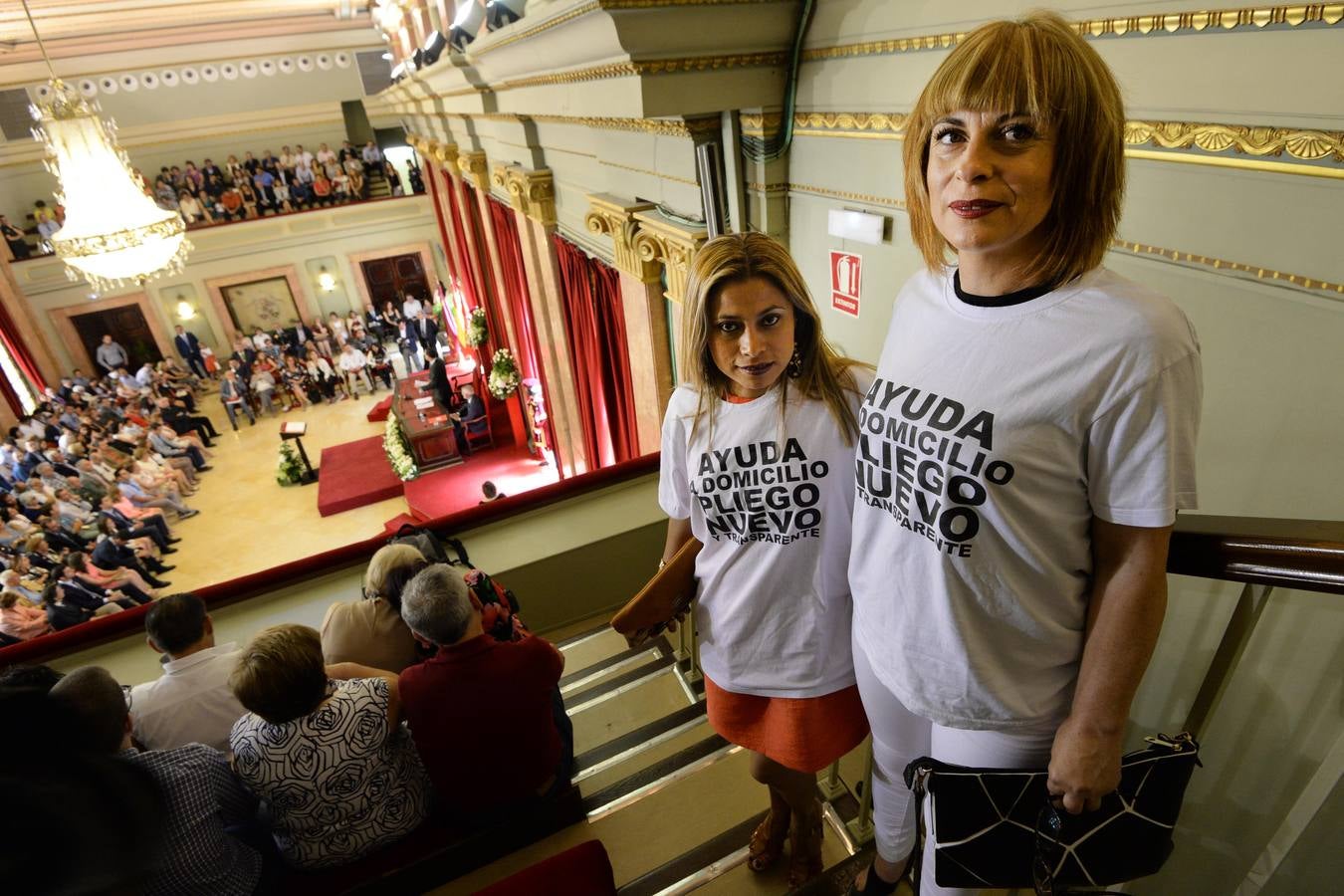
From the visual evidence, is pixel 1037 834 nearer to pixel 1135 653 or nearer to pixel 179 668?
pixel 1135 653

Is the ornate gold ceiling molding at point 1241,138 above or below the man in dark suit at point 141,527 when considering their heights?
above

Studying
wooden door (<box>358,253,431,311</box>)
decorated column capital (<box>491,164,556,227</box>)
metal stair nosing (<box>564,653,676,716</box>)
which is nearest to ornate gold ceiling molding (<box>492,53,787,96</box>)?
metal stair nosing (<box>564,653,676,716</box>)

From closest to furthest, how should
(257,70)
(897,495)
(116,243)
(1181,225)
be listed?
(897,495) → (1181,225) → (116,243) → (257,70)

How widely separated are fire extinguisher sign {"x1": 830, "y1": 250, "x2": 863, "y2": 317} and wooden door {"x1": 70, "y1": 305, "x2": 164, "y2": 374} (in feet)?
62.5

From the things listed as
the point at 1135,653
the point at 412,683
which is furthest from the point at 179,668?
the point at 1135,653

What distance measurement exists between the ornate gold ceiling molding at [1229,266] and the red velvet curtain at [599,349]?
4.01 m

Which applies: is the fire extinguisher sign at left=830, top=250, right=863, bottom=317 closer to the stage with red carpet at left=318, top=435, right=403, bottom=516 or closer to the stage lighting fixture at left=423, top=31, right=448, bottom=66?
the stage lighting fixture at left=423, top=31, right=448, bottom=66

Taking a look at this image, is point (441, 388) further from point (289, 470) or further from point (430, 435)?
point (289, 470)

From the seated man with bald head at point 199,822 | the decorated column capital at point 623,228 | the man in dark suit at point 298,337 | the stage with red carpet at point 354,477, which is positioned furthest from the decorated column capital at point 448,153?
the seated man with bald head at point 199,822

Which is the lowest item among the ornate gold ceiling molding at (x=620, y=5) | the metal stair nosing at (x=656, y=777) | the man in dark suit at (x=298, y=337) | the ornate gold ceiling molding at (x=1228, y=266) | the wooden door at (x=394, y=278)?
the man in dark suit at (x=298, y=337)

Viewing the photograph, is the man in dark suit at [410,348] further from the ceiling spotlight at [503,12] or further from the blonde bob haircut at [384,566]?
the blonde bob haircut at [384,566]

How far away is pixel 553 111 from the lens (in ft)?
14.0

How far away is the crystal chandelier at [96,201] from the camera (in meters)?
6.07

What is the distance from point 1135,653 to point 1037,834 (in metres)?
0.37
